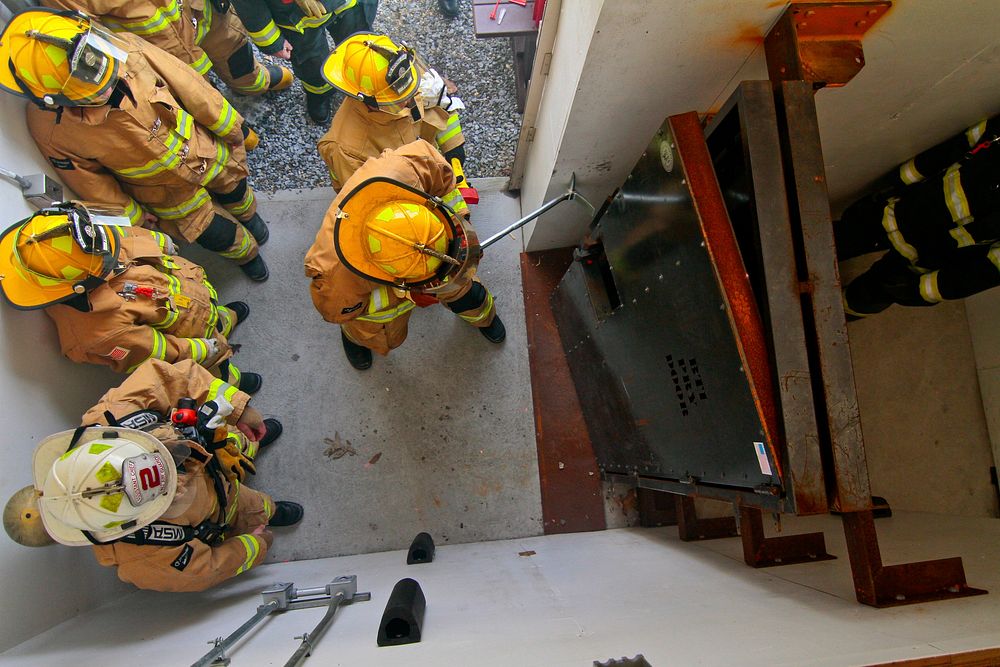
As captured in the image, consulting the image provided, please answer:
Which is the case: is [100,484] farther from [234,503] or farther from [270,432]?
[270,432]

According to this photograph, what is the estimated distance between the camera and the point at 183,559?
2.21 meters

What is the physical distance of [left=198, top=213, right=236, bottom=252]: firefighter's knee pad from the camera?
305 centimetres

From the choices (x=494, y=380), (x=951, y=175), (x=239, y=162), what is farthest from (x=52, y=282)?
(x=951, y=175)

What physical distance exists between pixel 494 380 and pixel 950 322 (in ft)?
8.63

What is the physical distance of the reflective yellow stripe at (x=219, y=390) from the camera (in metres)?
2.57

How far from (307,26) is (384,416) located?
92.7 inches

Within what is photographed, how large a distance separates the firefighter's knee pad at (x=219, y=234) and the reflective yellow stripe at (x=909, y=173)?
3380 millimetres

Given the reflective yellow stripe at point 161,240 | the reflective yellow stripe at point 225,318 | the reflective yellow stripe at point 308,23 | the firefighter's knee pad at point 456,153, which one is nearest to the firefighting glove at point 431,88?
the firefighter's knee pad at point 456,153

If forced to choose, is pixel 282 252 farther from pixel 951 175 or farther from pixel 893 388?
pixel 893 388

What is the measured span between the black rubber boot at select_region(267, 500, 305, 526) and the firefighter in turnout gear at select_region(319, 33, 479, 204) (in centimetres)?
185

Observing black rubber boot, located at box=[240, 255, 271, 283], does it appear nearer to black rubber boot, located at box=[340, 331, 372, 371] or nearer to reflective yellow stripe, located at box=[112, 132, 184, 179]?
black rubber boot, located at box=[340, 331, 372, 371]

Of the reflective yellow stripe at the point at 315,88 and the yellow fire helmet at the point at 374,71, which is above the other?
the reflective yellow stripe at the point at 315,88

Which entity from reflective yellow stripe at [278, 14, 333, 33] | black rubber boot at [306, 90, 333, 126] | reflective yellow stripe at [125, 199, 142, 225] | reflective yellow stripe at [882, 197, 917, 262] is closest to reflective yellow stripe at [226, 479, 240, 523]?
reflective yellow stripe at [125, 199, 142, 225]

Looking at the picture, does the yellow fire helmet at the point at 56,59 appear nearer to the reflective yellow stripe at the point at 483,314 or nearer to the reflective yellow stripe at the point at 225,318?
the reflective yellow stripe at the point at 225,318
